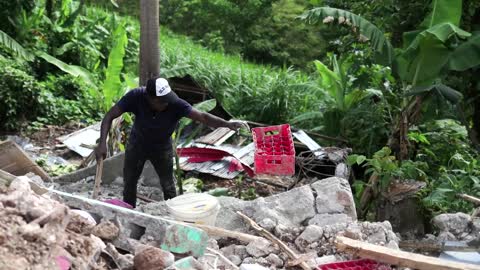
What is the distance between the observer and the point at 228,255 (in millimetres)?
4703

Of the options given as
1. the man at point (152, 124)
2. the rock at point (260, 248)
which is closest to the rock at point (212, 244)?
the rock at point (260, 248)

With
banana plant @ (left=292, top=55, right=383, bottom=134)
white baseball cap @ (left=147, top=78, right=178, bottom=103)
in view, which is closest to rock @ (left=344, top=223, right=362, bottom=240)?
white baseball cap @ (left=147, top=78, right=178, bottom=103)

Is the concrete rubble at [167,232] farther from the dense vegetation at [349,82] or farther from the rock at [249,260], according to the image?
the dense vegetation at [349,82]

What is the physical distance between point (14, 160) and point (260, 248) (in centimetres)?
377

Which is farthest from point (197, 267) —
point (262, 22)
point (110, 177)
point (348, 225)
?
point (262, 22)

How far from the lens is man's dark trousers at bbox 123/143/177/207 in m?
6.42

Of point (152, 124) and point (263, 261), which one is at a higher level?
point (152, 124)

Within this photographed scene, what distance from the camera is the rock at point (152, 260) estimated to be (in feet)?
12.7

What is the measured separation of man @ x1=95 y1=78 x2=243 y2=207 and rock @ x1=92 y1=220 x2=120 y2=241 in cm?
174

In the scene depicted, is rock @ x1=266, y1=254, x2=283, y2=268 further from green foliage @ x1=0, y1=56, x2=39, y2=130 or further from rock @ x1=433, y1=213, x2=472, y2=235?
green foliage @ x1=0, y1=56, x2=39, y2=130

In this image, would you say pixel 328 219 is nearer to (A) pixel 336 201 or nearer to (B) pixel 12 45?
(A) pixel 336 201

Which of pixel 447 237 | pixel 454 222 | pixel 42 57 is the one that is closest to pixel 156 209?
pixel 447 237

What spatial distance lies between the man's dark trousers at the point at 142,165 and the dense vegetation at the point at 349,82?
2.13 m

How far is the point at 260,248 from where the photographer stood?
15.4 feet
